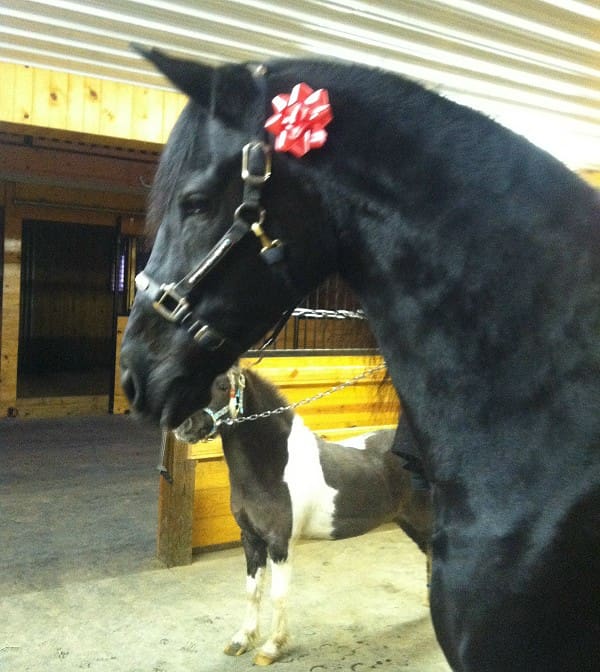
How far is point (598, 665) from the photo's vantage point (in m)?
0.75

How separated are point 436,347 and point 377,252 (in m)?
0.16

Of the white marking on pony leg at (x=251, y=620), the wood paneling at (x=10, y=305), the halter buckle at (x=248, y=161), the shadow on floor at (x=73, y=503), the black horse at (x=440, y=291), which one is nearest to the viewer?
the black horse at (x=440, y=291)

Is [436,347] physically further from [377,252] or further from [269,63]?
[269,63]

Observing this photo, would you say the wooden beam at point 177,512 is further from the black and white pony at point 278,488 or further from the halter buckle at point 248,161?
the halter buckle at point 248,161

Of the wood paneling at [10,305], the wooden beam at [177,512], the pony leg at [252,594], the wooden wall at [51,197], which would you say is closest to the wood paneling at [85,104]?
the wooden beam at [177,512]

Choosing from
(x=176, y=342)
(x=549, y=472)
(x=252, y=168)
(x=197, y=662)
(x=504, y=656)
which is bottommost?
(x=197, y=662)

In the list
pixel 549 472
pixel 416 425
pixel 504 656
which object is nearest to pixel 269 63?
pixel 416 425

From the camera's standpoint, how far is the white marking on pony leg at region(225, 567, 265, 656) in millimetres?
2547

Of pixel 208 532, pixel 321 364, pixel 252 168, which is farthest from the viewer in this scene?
pixel 321 364

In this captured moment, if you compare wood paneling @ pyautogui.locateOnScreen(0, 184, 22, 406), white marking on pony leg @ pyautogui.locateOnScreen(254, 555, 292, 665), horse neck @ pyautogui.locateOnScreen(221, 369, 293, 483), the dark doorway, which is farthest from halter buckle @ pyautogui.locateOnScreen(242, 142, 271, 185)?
the dark doorway

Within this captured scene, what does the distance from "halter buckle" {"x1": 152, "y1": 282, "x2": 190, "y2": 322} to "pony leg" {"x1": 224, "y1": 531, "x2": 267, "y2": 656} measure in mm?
1861

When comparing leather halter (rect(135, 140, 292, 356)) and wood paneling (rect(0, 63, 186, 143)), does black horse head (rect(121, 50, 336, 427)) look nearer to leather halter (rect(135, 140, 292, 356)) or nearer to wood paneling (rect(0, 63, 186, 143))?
leather halter (rect(135, 140, 292, 356))

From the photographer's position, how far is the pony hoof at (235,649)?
2523 mm

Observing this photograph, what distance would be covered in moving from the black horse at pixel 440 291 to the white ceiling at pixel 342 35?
Answer: 1.60m
